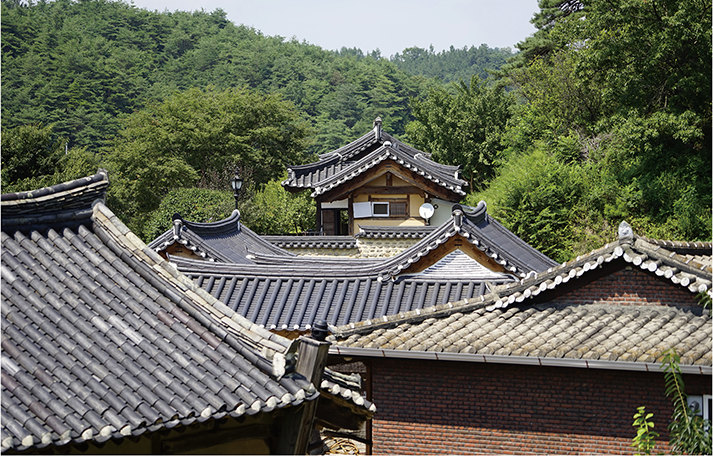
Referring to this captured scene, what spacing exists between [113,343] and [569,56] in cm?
3148

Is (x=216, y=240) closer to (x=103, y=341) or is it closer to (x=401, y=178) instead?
(x=401, y=178)

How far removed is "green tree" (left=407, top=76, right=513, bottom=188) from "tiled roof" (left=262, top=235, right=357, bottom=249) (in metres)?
18.2

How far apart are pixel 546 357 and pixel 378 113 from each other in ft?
227

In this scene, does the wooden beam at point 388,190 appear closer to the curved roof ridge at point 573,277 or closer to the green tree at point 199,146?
the green tree at point 199,146

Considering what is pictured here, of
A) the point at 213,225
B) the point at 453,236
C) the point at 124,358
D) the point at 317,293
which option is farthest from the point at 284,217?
the point at 124,358

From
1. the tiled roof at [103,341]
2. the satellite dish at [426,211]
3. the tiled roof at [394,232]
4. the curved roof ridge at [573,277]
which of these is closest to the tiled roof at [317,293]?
the curved roof ridge at [573,277]

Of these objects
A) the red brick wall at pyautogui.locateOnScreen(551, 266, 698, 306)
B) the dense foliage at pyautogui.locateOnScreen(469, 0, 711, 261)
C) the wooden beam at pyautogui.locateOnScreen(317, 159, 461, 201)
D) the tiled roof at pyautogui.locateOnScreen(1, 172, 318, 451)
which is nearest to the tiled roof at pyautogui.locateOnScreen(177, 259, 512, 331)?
the red brick wall at pyautogui.locateOnScreen(551, 266, 698, 306)

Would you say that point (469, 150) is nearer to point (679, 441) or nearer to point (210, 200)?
point (210, 200)

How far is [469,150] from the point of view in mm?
41750

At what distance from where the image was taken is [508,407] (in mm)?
8945

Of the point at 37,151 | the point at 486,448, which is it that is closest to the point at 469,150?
the point at 37,151

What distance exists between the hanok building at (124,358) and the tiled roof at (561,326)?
8.98 feet

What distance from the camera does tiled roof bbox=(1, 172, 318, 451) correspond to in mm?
4430

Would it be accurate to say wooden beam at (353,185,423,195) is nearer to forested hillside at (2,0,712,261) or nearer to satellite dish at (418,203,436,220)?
satellite dish at (418,203,436,220)
